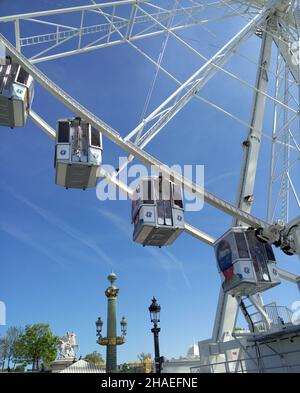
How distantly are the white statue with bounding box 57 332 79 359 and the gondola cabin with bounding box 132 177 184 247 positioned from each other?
983 inches

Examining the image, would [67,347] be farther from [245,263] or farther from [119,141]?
[119,141]

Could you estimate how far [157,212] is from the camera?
58.5 feet

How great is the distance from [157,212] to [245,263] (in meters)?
4.56

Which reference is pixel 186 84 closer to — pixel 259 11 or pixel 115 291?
pixel 259 11

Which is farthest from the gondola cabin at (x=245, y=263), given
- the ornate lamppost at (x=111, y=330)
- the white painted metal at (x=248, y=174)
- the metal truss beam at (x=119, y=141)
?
the ornate lamppost at (x=111, y=330)

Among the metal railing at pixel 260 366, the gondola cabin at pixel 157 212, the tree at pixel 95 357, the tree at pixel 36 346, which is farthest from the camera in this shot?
the tree at pixel 95 357

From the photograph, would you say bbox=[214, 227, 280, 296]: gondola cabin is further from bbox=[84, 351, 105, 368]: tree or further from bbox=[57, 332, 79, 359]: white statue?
bbox=[84, 351, 105, 368]: tree

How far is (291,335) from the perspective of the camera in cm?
1641

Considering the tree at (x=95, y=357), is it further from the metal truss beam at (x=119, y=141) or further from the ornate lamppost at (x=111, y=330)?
the metal truss beam at (x=119, y=141)

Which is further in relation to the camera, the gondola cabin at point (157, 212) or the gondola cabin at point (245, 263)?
the gondola cabin at point (157, 212)

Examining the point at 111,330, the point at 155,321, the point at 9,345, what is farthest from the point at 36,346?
the point at 155,321

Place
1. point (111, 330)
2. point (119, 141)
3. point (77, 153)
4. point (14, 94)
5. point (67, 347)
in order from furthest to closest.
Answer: point (67, 347), point (111, 330), point (119, 141), point (77, 153), point (14, 94)

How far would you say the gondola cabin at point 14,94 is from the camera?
53.3 feet

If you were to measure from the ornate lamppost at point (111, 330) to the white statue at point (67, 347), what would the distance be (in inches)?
356
